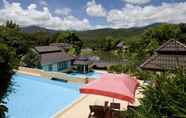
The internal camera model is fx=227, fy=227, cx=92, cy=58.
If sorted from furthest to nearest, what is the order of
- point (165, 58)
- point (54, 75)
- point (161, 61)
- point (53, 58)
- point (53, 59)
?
point (53, 58) → point (53, 59) → point (54, 75) → point (165, 58) → point (161, 61)

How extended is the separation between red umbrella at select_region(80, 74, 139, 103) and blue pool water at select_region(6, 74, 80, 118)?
433 centimetres

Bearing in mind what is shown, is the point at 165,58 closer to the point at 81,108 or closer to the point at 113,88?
the point at 113,88

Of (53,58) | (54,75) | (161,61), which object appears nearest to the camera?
(161,61)

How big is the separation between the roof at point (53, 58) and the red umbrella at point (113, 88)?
84.0 ft

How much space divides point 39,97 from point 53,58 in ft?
59.7

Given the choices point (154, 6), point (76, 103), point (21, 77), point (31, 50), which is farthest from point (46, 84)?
point (154, 6)

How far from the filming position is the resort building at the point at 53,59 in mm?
33906

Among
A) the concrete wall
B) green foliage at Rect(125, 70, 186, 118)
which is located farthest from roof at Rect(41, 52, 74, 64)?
green foliage at Rect(125, 70, 186, 118)

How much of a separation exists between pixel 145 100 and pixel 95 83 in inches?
124

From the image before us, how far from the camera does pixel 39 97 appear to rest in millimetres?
17938

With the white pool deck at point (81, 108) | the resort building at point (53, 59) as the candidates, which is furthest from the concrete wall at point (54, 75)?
the white pool deck at point (81, 108)

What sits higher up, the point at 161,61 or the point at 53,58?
the point at 161,61

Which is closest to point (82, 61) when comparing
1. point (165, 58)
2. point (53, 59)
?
point (53, 59)

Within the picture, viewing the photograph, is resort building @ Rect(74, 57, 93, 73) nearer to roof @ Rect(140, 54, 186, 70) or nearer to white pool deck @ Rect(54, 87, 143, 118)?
white pool deck @ Rect(54, 87, 143, 118)
